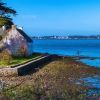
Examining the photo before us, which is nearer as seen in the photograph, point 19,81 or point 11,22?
point 19,81

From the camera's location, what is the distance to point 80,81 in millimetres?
36531

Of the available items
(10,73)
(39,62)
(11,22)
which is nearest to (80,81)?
(10,73)

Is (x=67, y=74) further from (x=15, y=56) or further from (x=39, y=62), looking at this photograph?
(x=15, y=56)

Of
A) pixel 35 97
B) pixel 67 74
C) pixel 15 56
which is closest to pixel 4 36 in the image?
pixel 15 56

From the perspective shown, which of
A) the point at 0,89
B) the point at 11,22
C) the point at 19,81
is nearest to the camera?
the point at 0,89

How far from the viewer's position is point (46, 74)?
40.5 m

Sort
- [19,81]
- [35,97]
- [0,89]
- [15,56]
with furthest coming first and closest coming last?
1. [15,56]
2. [19,81]
3. [0,89]
4. [35,97]

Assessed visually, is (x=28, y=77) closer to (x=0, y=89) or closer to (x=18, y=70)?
(x=18, y=70)

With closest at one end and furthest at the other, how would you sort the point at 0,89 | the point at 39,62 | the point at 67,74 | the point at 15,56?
the point at 0,89
the point at 67,74
the point at 39,62
the point at 15,56

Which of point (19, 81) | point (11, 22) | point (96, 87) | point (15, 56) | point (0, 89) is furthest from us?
point (11, 22)

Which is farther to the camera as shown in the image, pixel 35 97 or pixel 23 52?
pixel 23 52

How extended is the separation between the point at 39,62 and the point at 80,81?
16248 millimetres

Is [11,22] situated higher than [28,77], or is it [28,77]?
[11,22]

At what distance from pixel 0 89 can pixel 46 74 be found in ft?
51.0
